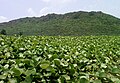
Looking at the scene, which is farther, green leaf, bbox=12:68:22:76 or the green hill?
the green hill

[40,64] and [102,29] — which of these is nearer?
[40,64]

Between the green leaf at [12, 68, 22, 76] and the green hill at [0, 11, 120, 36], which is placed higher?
the green leaf at [12, 68, 22, 76]

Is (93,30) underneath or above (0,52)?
underneath

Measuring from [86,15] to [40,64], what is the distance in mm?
126320

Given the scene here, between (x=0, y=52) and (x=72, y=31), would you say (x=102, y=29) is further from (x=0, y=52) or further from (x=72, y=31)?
(x=0, y=52)

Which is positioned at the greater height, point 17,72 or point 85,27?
point 17,72

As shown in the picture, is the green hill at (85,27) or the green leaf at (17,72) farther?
the green hill at (85,27)

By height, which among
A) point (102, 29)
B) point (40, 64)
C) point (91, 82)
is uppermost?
point (40, 64)

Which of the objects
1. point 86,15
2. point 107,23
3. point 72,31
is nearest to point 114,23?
point 107,23

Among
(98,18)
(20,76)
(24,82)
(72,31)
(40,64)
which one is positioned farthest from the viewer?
(98,18)

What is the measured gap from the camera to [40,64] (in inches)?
137

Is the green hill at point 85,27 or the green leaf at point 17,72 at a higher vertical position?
the green leaf at point 17,72

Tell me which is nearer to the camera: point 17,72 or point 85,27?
point 17,72

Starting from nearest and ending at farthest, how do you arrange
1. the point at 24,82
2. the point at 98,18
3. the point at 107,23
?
the point at 24,82 < the point at 107,23 < the point at 98,18
